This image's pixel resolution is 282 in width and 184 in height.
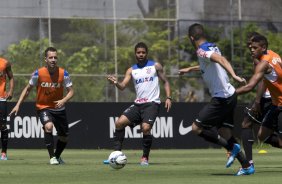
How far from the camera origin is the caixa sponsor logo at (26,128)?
2927cm

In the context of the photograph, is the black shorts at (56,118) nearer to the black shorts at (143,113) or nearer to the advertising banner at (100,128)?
the black shorts at (143,113)

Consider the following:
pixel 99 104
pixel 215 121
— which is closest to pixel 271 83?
pixel 215 121

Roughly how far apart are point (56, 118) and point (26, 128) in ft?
30.6

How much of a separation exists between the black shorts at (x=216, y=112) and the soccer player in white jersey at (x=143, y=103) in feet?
12.1

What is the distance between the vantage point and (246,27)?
125ft

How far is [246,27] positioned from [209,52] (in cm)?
2281

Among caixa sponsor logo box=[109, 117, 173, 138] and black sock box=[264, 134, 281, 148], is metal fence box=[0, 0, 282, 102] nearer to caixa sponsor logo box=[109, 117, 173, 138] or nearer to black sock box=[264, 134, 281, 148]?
caixa sponsor logo box=[109, 117, 173, 138]

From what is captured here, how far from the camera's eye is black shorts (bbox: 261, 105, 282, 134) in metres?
16.5

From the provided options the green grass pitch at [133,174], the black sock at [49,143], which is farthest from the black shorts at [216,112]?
the black sock at [49,143]

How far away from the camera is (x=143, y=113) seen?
19.5 m

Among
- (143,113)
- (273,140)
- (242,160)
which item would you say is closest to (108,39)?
(143,113)

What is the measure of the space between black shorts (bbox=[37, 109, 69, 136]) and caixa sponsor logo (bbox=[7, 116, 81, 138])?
896 cm

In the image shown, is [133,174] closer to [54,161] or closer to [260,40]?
[260,40]

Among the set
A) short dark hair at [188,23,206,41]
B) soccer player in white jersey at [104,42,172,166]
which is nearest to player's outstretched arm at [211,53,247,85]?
short dark hair at [188,23,206,41]
